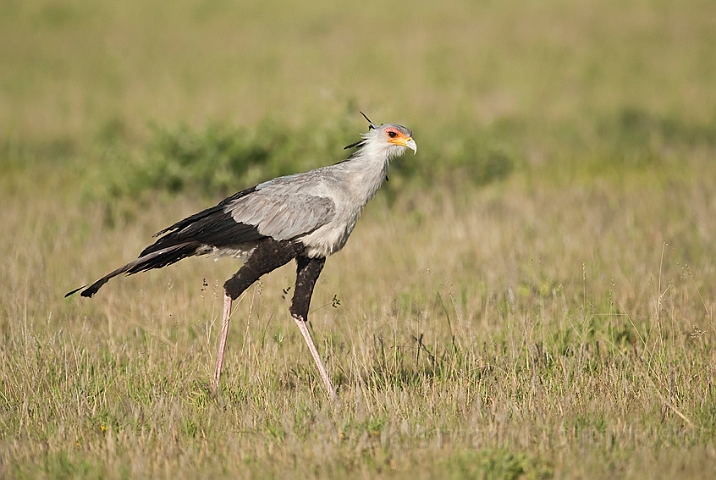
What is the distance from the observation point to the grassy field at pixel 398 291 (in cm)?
397

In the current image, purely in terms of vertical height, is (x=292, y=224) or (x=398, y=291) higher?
(x=292, y=224)

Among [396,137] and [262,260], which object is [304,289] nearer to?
[262,260]

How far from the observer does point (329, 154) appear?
10266 mm

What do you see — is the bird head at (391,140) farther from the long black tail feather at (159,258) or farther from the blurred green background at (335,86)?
the blurred green background at (335,86)

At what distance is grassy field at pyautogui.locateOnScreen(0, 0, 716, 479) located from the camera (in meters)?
3.97

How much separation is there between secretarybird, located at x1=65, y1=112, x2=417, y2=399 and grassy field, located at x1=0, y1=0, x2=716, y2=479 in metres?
0.41

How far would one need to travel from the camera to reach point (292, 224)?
5105 millimetres

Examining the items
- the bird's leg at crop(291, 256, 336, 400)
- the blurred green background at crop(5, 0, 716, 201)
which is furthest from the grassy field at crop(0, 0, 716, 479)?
the bird's leg at crop(291, 256, 336, 400)

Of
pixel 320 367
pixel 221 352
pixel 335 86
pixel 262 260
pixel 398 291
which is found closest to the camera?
pixel 320 367

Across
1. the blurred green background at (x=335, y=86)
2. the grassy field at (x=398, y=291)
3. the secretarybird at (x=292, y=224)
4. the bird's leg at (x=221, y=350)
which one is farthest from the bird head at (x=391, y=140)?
the blurred green background at (x=335, y=86)

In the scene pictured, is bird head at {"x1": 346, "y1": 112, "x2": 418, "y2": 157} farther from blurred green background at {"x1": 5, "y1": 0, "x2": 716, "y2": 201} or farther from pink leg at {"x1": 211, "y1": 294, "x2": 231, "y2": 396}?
blurred green background at {"x1": 5, "y1": 0, "x2": 716, "y2": 201}

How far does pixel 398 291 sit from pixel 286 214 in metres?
1.93

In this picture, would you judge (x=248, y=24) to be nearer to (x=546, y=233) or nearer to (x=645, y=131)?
(x=645, y=131)

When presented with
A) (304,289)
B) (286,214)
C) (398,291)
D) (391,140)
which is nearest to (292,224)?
(286,214)
